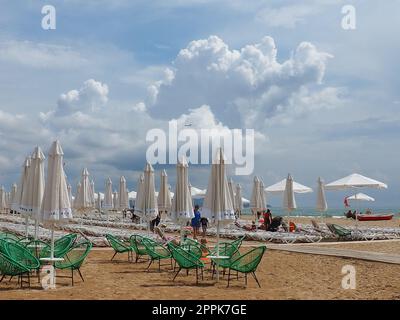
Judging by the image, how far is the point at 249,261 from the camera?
34.0 feet

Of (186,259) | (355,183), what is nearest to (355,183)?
(355,183)

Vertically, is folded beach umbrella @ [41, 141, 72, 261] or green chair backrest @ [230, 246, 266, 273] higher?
folded beach umbrella @ [41, 141, 72, 261]

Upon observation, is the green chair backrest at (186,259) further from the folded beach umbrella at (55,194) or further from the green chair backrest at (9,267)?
the green chair backrest at (9,267)

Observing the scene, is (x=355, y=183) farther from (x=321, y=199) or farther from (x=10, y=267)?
(x=10, y=267)

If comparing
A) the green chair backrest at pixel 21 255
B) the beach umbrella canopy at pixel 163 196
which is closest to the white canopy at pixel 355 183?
the beach umbrella canopy at pixel 163 196

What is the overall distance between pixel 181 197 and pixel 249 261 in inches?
148

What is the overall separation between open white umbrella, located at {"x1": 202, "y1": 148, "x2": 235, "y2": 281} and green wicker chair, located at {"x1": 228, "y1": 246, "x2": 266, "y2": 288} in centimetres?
67

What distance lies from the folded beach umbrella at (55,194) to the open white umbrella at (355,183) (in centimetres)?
1602

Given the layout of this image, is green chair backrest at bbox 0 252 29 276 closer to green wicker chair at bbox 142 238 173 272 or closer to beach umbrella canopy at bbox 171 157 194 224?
green wicker chair at bbox 142 238 173 272

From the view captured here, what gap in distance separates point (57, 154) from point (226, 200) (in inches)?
146

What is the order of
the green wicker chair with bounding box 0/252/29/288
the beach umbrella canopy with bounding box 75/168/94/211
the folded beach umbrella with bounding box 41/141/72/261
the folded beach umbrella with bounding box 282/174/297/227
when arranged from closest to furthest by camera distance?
the green wicker chair with bounding box 0/252/29/288 < the folded beach umbrella with bounding box 41/141/72/261 < the folded beach umbrella with bounding box 282/174/297/227 < the beach umbrella canopy with bounding box 75/168/94/211

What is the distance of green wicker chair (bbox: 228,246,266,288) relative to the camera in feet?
31.6

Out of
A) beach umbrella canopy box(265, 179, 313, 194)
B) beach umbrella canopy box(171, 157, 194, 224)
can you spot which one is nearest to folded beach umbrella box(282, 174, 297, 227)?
beach umbrella canopy box(265, 179, 313, 194)
